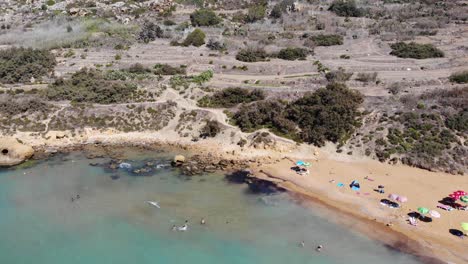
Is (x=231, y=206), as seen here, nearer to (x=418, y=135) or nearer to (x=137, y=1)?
(x=418, y=135)

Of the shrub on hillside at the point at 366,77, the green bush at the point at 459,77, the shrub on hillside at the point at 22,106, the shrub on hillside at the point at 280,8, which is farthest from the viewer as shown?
the shrub on hillside at the point at 280,8

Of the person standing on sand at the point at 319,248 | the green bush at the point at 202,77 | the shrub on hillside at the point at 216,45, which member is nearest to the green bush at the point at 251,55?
the shrub on hillside at the point at 216,45

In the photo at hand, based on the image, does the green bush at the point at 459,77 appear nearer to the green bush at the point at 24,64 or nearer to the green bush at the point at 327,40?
the green bush at the point at 327,40

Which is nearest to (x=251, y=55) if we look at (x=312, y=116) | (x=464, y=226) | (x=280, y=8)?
(x=312, y=116)

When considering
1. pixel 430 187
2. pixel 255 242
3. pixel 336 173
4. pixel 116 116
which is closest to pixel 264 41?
pixel 116 116

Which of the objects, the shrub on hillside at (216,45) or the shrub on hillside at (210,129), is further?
the shrub on hillside at (216,45)

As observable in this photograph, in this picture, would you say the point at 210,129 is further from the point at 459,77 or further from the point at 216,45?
the point at 459,77
